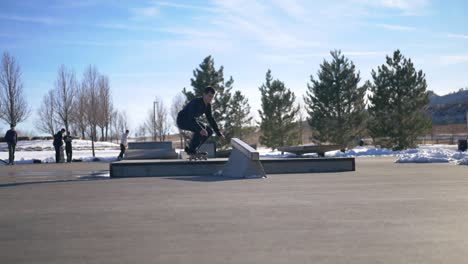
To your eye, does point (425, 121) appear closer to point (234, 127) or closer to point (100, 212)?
point (234, 127)

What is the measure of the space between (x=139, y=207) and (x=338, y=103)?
33126 millimetres

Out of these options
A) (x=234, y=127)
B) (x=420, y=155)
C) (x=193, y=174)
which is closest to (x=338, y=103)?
(x=234, y=127)

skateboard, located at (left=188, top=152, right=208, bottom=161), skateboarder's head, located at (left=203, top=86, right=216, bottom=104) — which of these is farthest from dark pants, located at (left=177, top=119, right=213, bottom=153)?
skateboarder's head, located at (left=203, top=86, right=216, bottom=104)

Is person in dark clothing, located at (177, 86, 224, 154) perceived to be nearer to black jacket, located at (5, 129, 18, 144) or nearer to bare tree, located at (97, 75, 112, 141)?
black jacket, located at (5, 129, 18, 144)

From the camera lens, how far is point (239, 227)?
4805 mm

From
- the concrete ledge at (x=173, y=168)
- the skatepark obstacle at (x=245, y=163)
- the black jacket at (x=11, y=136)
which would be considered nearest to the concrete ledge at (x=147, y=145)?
the black jacket at (x=11, y=136)

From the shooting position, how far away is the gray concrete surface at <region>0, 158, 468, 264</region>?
3668 mm

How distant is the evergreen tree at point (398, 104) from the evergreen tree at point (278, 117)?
729cm

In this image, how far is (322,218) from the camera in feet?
17.3

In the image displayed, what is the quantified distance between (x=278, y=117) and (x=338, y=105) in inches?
244

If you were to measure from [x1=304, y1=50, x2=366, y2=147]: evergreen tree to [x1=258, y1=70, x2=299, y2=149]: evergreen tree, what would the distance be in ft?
12.2

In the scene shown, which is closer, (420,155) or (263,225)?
(263,225)

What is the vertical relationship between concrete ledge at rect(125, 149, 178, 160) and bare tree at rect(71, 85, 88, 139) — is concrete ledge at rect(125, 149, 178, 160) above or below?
below

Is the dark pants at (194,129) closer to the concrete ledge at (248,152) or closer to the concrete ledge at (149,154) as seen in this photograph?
the concrete ledge at (248,152)
